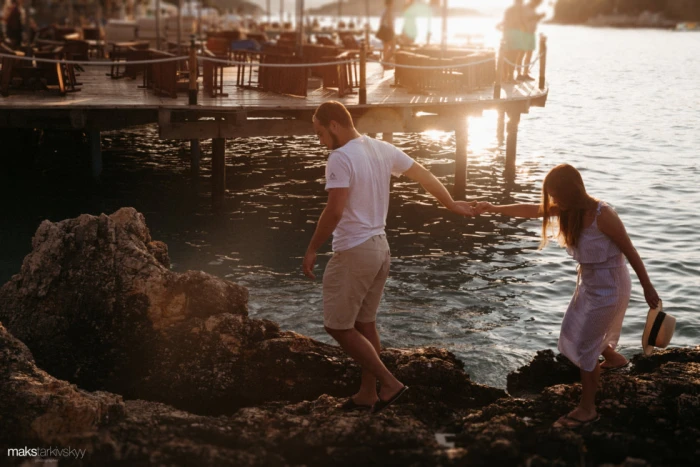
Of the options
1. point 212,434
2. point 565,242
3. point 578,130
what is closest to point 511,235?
point 565,242

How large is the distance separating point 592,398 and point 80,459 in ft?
10.9

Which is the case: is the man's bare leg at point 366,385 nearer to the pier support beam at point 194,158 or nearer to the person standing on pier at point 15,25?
A: the pier support beam at point 194,158

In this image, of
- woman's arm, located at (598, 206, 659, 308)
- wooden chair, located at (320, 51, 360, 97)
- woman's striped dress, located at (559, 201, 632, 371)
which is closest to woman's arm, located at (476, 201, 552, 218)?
woman's striped dress, located at (559, 201, 632, 371)

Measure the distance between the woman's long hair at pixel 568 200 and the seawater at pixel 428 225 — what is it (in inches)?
123

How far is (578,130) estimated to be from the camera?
103ft

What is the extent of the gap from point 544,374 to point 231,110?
7960mm

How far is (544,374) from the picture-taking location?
7.93m

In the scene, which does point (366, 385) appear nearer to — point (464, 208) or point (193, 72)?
point (464, 208)

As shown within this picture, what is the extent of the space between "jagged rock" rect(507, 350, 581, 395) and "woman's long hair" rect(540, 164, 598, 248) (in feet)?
7.02

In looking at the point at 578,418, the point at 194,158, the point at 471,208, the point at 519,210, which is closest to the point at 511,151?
the point at 194,158

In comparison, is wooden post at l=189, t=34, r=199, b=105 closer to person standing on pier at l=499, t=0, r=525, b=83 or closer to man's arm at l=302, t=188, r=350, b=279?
man's arm at l=302, t=188, r=350, b=279

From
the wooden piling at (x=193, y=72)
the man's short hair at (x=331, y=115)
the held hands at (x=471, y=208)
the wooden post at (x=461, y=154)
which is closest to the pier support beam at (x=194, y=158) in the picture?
the wooden piling at (x=193, y=72)

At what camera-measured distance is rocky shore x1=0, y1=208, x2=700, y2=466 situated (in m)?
5.30

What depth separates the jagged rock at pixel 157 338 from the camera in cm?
695
